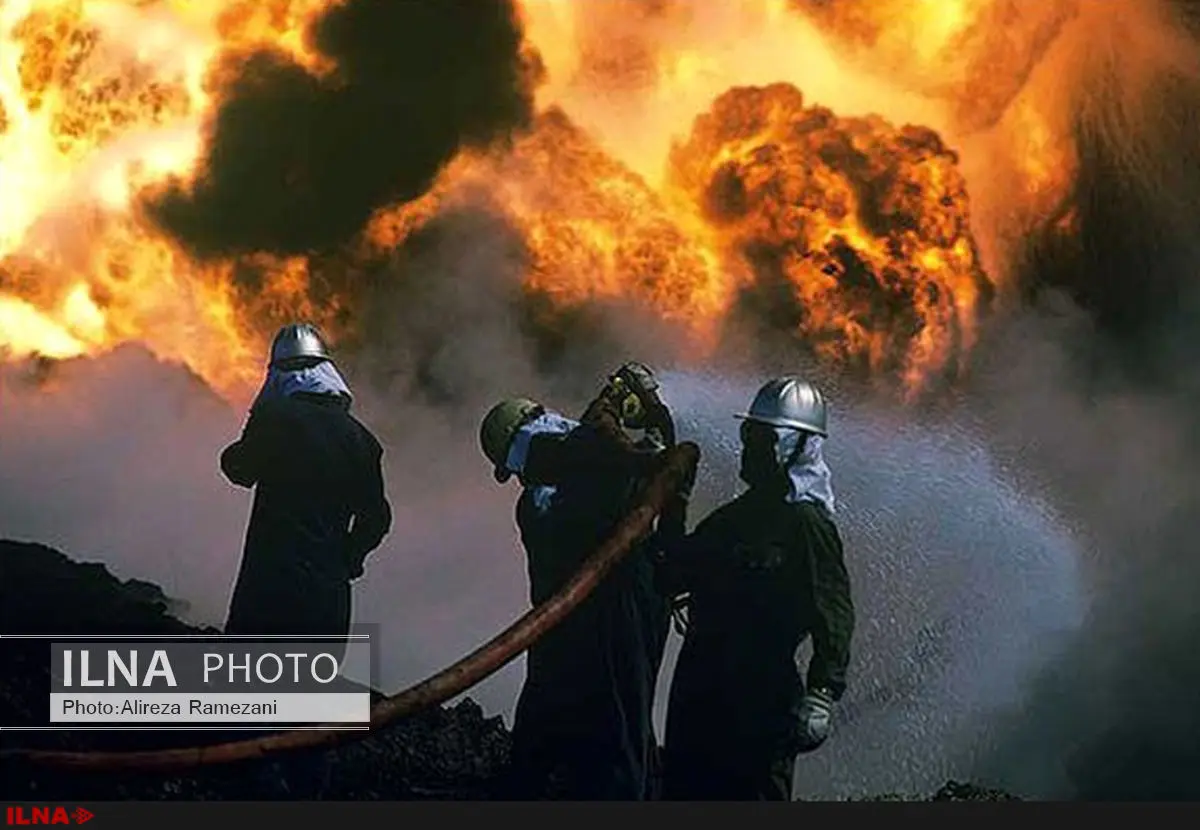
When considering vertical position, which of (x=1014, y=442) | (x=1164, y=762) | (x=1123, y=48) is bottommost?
(x=1164, y=762)

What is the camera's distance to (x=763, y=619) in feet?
21.8

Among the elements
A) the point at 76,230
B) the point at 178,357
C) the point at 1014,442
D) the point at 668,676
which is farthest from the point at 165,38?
the point at 1014,442

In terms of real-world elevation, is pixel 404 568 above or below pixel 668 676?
above

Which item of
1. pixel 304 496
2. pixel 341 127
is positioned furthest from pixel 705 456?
pixel 341 127

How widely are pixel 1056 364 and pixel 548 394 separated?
2.09 meters

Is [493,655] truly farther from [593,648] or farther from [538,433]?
[538,433]

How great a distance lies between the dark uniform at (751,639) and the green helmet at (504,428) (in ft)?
2.61

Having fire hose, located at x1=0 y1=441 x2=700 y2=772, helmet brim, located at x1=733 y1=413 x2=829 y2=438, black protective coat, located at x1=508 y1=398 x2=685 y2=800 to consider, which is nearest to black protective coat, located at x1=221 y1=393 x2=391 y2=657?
fire hose, located at x1=0 y1=441 x2=700 y2=772

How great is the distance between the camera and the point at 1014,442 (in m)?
6.93

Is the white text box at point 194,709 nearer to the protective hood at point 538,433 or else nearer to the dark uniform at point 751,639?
the protective hood at point 538,433

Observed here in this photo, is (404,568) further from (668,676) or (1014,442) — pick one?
(1014,442)

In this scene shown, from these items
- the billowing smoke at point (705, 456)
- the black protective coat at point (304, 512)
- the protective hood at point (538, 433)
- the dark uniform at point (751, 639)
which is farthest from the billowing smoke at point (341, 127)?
the dark uniform at point (751, 639)

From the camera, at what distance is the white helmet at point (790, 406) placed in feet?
22.4

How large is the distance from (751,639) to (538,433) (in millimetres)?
1196
